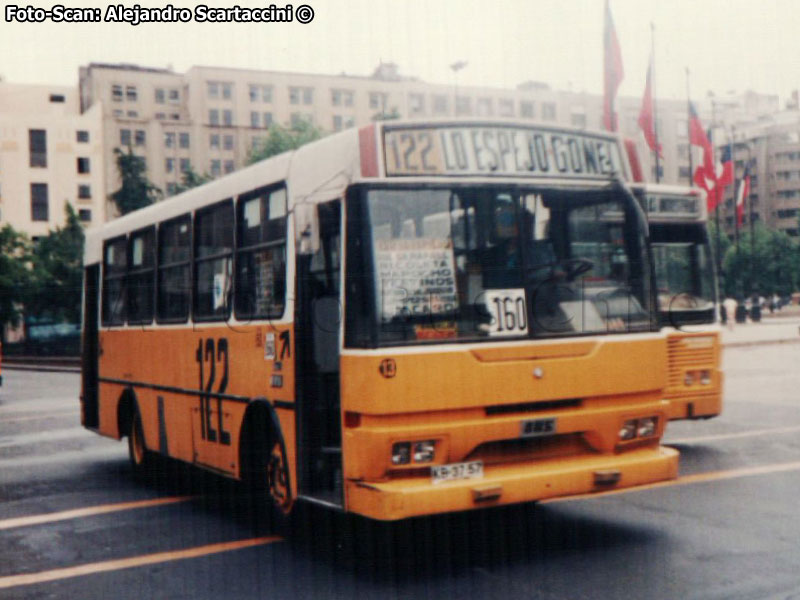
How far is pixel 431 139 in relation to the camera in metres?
6.80

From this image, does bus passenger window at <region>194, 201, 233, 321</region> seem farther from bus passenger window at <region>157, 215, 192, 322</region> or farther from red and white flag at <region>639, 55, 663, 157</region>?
red and white flag at <region>639, 55, 663, 157</region>

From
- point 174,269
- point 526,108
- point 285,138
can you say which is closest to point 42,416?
point 174,269

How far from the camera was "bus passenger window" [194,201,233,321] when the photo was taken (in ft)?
28.7

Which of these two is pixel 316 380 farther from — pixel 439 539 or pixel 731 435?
pixel 731 435

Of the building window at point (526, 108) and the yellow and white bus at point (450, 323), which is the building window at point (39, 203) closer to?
the building window at point (526, 108)

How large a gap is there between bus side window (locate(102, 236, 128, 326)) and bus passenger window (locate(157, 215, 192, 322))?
137 cm

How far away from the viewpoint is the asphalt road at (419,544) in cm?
626

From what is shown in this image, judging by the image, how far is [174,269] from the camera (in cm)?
1002

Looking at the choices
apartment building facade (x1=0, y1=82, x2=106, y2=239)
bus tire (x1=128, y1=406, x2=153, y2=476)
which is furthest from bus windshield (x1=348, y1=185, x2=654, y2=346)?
apartment building facade (x1=0, y1=82, x2=106, y2=239)

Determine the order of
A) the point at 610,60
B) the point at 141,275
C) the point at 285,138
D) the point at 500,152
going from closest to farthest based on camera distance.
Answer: the point at 500,152 < the point at 141,275 < the point at 610,60 < the point at 285,138

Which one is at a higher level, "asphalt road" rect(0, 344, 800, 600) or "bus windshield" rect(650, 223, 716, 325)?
"bus windshield" rect(650, 223, 716, 325)

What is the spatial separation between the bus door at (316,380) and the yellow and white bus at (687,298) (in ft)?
18.5

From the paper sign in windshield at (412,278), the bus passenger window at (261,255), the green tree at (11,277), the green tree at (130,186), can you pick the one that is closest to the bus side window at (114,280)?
the bus passenger window at (261,255)

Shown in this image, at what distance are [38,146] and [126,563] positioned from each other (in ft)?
290
